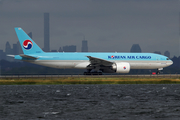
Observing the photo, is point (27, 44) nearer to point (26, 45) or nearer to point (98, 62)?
point (26, 45)

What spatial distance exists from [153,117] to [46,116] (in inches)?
373

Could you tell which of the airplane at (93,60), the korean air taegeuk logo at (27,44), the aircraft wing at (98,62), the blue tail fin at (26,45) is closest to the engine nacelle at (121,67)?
the airplane at (93,60)

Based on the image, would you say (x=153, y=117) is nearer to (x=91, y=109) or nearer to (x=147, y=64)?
(x=91, y=109)

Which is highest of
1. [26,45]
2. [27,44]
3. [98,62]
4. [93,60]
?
[27,44]

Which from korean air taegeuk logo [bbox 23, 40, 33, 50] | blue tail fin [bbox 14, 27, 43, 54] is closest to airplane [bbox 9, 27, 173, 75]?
blue tail fin [bbox 14, 27, 43, 54]

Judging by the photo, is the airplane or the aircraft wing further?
the airplane

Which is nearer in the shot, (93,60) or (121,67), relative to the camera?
(121,67)

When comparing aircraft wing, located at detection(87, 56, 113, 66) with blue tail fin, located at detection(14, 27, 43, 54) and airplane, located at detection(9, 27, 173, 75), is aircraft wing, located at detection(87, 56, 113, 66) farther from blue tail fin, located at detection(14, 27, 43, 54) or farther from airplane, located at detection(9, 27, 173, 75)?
blue tail fin, located at detection(14, 27, 43, 54)

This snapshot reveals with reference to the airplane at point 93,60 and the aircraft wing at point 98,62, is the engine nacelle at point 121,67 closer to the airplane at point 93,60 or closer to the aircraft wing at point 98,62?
the airplane at point 93,60

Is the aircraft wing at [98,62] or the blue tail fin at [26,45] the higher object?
the blue tail fin at [26,45]

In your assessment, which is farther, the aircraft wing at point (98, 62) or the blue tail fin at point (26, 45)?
the blue tail fin at point (26, 45)

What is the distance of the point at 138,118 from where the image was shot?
2552cm

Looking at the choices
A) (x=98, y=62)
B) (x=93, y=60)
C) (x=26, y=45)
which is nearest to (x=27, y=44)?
(x=26, y=45)

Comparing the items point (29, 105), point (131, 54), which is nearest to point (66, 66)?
point (131, 54)
